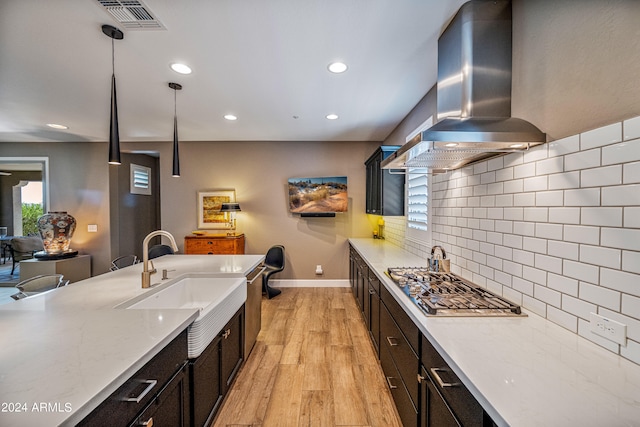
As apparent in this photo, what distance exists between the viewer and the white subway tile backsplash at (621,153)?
2.88ft

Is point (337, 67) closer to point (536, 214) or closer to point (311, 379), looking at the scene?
point (536, 214)

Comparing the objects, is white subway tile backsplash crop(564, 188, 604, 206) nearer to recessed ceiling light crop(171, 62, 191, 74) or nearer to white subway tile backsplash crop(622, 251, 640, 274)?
white subway tile backsplash crop(622, 251, 640, 274)

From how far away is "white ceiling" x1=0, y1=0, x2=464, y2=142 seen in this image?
166cm

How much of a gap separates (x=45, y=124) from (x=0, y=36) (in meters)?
2.67

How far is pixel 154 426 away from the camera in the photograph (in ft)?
3.38

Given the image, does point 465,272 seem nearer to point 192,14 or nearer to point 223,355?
point 223,355

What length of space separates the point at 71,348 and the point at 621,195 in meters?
2.09

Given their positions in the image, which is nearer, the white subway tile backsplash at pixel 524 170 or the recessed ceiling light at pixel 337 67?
the white subway tile backsplash at pixel 524 170

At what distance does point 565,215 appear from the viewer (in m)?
1.14

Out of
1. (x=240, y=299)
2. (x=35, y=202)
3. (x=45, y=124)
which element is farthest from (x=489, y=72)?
(x=35, y=202)

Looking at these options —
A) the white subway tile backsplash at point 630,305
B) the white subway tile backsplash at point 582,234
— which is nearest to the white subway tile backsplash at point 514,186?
the white subway tile backsplash at point 582,234

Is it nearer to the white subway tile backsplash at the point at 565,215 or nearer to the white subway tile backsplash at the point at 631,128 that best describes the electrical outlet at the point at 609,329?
the white subway tile backsplash at the point at 565,215

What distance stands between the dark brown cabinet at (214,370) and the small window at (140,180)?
477 cm

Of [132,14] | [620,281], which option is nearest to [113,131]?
[132,14]
